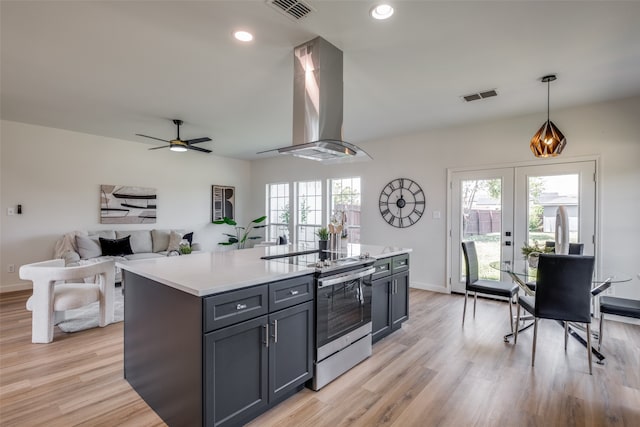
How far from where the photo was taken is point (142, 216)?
6.12 meters

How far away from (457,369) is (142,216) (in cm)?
603

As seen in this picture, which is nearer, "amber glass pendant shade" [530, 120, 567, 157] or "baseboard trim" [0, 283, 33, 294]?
"amber glass pendant shade" [530, 120, 567, 157]

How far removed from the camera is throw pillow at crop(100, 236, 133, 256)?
5.23 m

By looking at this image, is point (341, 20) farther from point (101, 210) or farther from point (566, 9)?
point (101, 210)

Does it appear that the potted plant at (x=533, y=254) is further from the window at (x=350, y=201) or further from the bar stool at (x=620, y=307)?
the window at (x=350, y=201)

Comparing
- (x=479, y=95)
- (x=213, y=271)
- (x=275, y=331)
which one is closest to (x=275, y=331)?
(x=275, y=331)

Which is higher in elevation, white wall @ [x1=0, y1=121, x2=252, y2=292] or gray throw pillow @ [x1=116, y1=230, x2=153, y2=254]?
white wall @ [x1=0, y1=121, x2=252, y2=292]

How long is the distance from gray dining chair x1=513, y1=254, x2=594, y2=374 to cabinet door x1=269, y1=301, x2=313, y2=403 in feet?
6.12

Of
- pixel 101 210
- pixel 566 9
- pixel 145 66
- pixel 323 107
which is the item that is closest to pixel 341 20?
pixel 323 107

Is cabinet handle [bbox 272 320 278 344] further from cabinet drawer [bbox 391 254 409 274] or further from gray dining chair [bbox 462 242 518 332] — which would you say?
gray dining chair [bbox 462 242 518 332]

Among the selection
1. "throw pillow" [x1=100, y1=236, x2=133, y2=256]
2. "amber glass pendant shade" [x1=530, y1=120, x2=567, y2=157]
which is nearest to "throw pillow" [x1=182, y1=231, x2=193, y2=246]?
"throw pillow" [x1=100, y1=236, x2=133, y2=256]

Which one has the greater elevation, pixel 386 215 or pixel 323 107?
pixel 323 107

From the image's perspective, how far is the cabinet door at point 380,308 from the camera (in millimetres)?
2883

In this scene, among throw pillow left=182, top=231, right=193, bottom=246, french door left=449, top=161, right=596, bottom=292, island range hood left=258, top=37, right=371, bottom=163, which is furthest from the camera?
throw pillow left=182, top=231, right=193, bottom=246
